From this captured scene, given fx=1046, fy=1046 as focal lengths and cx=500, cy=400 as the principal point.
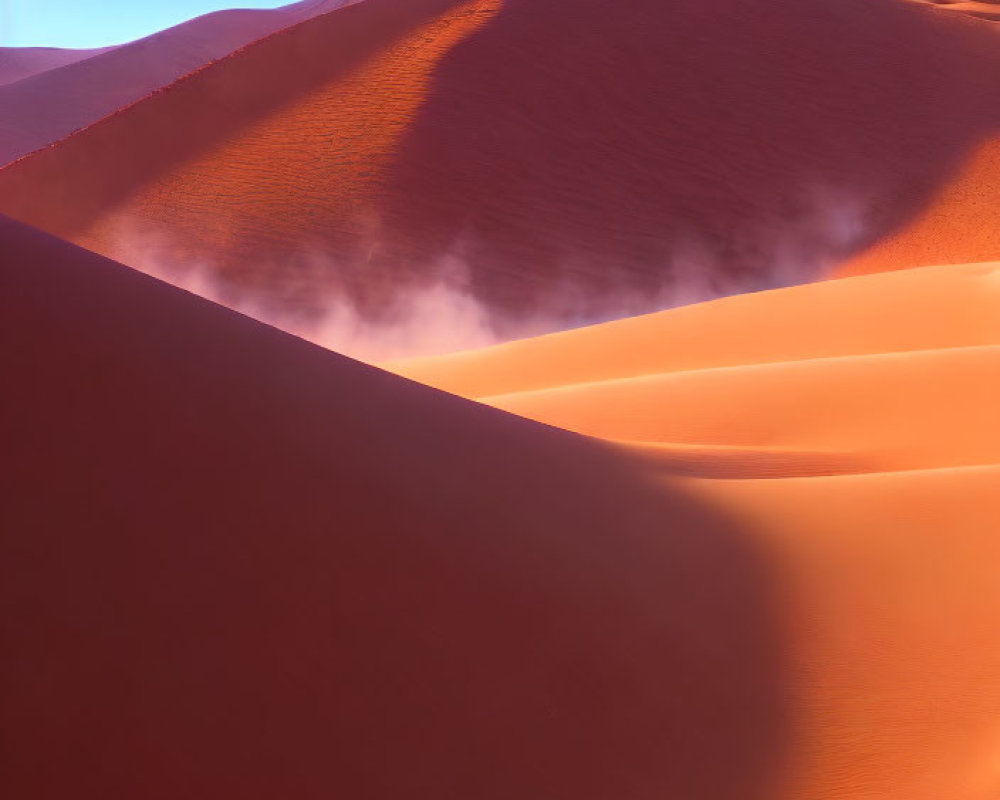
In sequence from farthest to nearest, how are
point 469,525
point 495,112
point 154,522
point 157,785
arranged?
point 495,112 → point 469,525 → point 154,522 → point 157,785

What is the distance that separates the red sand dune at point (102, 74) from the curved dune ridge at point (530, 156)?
1741cm

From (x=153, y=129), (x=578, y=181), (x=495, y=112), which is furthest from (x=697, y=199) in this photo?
(x=153, y=129)

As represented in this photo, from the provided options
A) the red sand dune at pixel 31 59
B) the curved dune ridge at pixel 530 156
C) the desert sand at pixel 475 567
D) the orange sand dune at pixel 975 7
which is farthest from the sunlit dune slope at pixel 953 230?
the red sand dune at pixel 31 59

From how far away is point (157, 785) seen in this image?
2.13 meters

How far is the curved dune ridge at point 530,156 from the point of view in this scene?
56.1 feet

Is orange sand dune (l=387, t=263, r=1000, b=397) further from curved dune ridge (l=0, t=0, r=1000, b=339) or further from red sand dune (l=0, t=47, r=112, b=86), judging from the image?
red sand dune (l=0, t=47, r=112, b=86)

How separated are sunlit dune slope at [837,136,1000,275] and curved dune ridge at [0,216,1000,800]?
14.0m

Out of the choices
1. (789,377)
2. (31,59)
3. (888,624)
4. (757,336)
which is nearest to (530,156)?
(757,336)

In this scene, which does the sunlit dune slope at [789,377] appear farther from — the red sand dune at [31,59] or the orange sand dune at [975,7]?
the red sand dune at [31,59]

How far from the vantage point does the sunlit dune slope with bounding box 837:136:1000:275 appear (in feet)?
57.5

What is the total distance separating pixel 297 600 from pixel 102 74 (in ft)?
150

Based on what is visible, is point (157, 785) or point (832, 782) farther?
point (832, 782)

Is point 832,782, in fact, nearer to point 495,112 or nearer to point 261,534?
point 261,534

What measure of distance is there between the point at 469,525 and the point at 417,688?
0.78 metres
